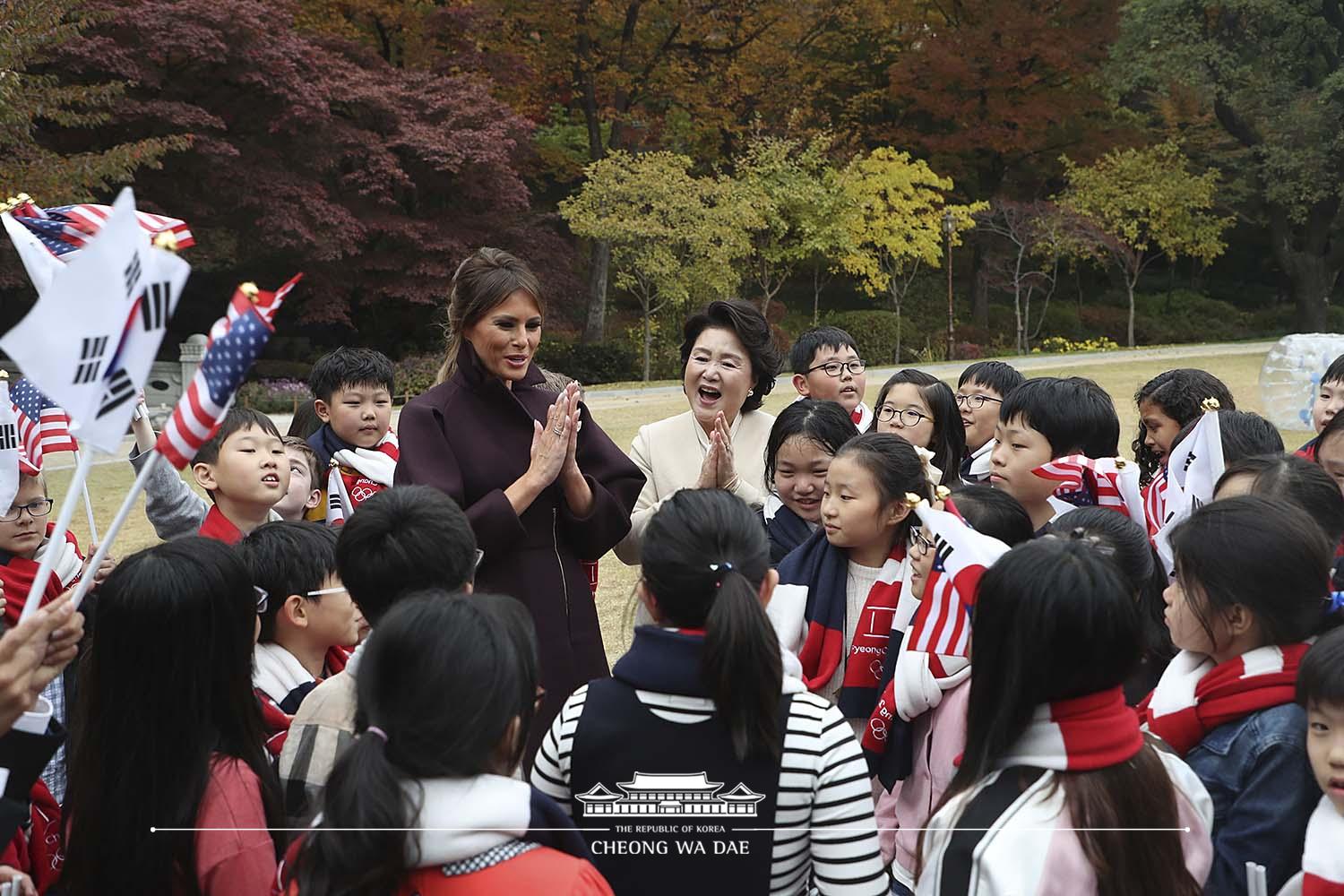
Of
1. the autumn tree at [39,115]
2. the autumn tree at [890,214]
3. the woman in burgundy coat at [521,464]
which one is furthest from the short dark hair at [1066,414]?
the autumn tree at [890,214]

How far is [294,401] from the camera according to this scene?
16531 millimetres

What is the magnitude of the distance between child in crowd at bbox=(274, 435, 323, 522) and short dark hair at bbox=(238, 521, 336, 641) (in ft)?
3.50

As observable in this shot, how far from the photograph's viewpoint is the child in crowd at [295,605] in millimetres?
2449

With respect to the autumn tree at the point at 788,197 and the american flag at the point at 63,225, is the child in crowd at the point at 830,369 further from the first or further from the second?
the autumn tree at the point at 788,197

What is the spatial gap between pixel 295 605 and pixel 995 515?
1.58 m

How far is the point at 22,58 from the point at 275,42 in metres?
5.81

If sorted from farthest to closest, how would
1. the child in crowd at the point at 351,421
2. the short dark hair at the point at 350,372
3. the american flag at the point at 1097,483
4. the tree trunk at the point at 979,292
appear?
the tree trunk at the point at 979,292
the short dark hair at the point at 350,372
the child in crowd at the point at 351,421
the american flag at the point at 1097,483

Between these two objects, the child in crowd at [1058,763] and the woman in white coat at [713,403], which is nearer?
the child in crowd at [1058,763]

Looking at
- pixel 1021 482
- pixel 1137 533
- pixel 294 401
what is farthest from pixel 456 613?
pixel 294 401

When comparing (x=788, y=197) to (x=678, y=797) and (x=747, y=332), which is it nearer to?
(x=747, y=332)

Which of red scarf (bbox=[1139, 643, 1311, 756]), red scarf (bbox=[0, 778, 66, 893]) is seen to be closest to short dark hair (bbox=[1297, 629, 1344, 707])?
red scarf (bbox=[1139, 643, 1311, 756])

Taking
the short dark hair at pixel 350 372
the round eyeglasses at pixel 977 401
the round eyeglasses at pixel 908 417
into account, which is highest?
the short dark hair at pixel 350 372

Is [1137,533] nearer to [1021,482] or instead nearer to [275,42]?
[1021,482]

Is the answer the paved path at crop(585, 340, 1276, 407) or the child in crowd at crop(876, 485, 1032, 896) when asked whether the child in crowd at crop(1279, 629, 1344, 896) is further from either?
the paved path at crop(585, 340, 1276, 407)
